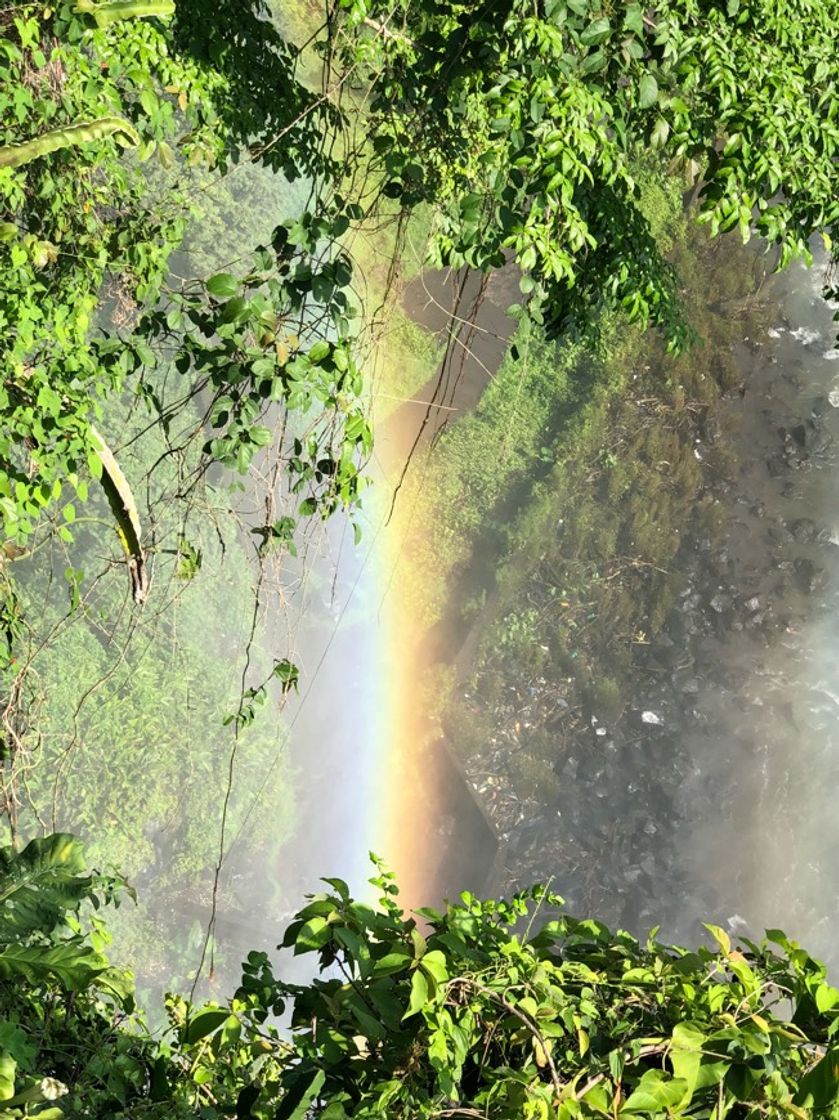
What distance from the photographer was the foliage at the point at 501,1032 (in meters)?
0.96

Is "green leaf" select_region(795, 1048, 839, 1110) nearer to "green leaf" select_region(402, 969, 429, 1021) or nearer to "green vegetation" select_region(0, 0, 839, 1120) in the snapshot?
"green vegetation" select_region(0, 0, 839, 1120)

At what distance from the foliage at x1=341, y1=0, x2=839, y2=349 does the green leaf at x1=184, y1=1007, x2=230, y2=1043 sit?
4.64ft

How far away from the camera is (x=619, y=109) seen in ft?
7.10

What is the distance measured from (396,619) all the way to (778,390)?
10.8 feet

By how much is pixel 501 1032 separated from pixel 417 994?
5.8 inches

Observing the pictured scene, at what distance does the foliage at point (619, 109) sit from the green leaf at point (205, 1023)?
1.41m

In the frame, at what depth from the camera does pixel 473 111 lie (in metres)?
3.55

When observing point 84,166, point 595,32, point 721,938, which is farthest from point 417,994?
point 84,166

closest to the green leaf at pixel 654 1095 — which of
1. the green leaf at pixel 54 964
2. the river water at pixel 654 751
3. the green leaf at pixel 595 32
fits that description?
the green leaf at pixel 54 964

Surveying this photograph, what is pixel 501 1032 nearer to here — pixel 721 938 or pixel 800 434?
pixel 721 938

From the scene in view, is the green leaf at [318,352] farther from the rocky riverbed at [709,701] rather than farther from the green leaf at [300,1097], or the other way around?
the rocky riverbed at [709,701]

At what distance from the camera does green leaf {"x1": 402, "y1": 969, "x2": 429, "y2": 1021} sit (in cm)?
102

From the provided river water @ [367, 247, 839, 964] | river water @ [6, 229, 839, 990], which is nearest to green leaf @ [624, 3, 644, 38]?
river water @ [6, 229, 839, 990]

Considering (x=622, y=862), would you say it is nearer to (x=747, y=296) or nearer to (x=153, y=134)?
(x=747, y=296)
